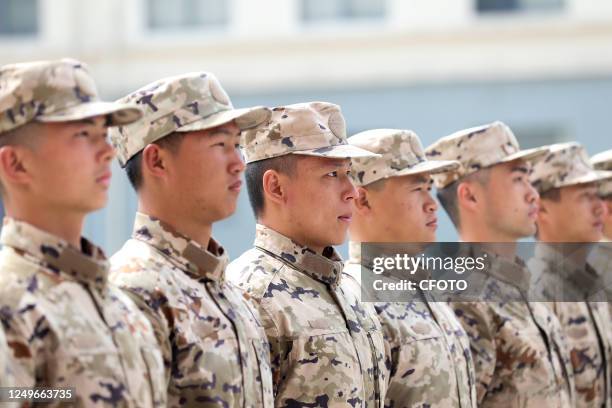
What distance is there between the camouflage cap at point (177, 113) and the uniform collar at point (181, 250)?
26cm

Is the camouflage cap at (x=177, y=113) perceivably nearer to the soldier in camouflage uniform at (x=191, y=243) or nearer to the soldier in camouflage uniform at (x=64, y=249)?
the soldier in camouflage uniform at (x=191, y=243)

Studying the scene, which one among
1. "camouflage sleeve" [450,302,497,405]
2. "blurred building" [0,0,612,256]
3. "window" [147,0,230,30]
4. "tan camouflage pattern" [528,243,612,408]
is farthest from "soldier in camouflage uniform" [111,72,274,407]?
"window" [147,0,230,30]

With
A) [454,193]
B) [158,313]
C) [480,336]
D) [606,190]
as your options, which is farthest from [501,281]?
[158,313]

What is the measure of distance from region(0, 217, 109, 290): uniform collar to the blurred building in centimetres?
1098

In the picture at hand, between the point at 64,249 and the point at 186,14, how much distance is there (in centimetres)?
1323

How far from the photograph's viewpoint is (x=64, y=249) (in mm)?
3793

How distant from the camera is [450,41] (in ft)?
52.4

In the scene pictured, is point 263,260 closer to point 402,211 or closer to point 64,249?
point 402,211

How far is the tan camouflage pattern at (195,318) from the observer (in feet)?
14.0

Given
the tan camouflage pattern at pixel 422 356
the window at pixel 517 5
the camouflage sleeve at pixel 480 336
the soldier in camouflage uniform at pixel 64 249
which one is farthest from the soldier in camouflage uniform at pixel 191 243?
the window at pixel 517 5

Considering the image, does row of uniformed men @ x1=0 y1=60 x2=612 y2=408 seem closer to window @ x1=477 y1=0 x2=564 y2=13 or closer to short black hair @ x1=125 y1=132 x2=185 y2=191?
short black hair @ x1=125 y1=132 x2=185 y2=191

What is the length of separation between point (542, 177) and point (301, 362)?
2946mm

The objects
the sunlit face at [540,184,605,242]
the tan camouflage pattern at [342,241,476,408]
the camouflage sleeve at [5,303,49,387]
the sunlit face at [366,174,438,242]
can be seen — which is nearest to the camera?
the camouflage sleeve at [5,303,49,387]

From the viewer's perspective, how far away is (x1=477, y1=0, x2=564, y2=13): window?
52.3 feet
